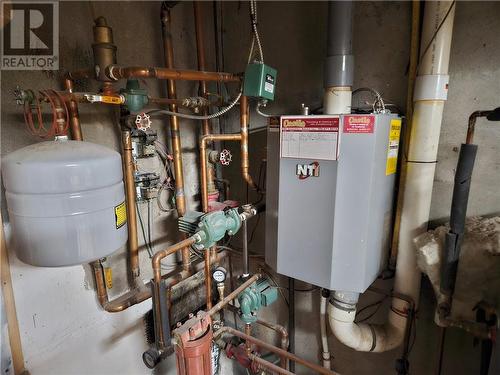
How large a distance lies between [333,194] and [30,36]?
4.12 ft

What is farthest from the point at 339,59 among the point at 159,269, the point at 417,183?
the point at 159,269

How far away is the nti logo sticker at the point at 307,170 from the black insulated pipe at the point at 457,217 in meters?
0.45

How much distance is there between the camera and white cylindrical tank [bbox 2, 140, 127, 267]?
0.83 meters

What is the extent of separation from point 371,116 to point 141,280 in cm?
Result: 133

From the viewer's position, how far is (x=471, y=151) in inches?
36.0

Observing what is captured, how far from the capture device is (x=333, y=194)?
1079mm

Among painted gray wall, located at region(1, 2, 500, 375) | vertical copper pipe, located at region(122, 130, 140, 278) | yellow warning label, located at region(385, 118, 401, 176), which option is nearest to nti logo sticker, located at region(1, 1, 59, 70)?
painted gray wall, located at region(1, 2, 500, 375)

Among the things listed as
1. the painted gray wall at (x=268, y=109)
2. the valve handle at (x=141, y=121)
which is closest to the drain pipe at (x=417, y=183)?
the painted gray wall at (x=268, y=109)

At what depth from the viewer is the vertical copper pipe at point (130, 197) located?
1280mm

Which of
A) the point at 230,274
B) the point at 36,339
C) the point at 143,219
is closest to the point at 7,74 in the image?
the point at 143,219

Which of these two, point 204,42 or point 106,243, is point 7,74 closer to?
point 106,243

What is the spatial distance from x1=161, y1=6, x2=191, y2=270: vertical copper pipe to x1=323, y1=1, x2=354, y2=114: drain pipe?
30.0 inches

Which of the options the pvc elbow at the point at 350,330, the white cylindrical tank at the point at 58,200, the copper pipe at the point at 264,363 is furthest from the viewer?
the copper pipe at the point at 264,363

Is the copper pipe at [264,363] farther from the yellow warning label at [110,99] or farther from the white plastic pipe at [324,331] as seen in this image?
the yellow warning label at [110,99]
